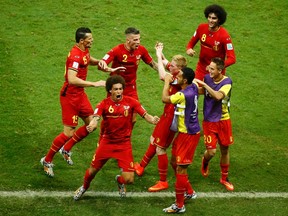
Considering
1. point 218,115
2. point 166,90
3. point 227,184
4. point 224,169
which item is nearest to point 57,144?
point 166,90

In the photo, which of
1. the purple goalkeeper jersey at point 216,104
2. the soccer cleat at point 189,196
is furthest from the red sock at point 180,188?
the purple goalkeeper jersey at point 216,104

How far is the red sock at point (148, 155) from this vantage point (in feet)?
36.8

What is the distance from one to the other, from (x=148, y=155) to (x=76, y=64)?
2.03m

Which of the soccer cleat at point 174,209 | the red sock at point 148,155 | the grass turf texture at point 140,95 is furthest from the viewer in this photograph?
the red sock at point 148,155

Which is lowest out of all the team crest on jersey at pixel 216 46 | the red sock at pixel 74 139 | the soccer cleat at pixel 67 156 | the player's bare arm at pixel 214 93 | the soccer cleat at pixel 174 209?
the soccer cleat at pixel 174 209

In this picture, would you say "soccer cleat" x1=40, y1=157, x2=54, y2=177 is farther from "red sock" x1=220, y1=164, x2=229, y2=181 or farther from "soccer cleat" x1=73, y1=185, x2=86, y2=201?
"red sock" x1=220, y1=164, x2=229, y2=181

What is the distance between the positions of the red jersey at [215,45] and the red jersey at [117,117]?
2.65 metres

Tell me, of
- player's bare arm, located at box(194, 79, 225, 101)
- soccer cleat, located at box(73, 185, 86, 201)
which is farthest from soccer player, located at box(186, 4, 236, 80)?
soccer cleat, located at box(73, 185, 86, 201)

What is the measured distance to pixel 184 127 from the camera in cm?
1009

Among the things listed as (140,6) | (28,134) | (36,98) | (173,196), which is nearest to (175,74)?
(173,196)

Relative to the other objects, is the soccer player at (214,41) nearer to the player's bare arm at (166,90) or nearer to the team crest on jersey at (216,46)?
the team crest on jersey at (216,46)

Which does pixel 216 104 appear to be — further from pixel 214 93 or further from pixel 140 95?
pixel 140 95

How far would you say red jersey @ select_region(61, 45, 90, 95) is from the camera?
431 inches

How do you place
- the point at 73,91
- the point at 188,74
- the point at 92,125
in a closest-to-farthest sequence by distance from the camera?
the point at 92,125 < the point at 188,74 < the point at 73,91
